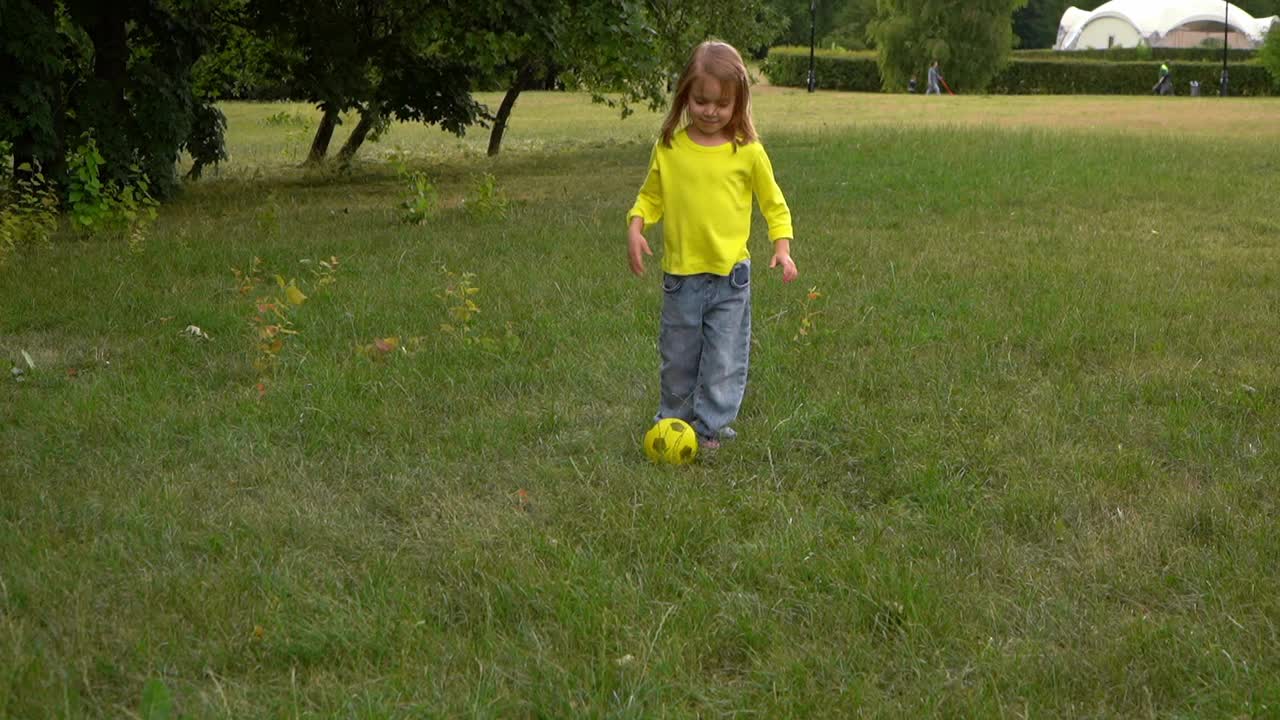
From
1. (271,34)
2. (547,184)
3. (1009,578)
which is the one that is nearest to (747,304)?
(1009,578)

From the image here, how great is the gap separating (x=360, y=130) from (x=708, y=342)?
14.6m

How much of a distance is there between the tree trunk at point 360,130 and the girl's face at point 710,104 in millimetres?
11029

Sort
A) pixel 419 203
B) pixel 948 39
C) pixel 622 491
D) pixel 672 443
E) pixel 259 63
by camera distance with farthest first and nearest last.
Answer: pixel 948 39 < pixel 259 63 < pixel 419 203 < pixel 672 443 < pixel 622 491

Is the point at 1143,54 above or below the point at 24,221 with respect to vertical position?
above

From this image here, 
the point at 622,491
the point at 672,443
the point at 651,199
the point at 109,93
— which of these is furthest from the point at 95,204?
the point at 622,491

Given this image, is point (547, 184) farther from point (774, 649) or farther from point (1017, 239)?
point (774, 649)

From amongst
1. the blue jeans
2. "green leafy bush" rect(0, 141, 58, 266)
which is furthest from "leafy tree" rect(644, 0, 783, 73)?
the blue jeans

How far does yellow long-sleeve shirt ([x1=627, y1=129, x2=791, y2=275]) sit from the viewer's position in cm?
534

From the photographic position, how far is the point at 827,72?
5678 cm

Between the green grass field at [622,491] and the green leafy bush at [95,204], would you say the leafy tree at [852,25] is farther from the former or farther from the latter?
the green grass field at [622,491]

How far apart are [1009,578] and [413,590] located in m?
1.69

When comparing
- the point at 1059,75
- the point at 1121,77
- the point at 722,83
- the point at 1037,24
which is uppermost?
the point at 1037,24

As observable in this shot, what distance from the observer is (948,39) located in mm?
55938

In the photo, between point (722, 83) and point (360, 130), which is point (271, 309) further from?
point (360, 130)
